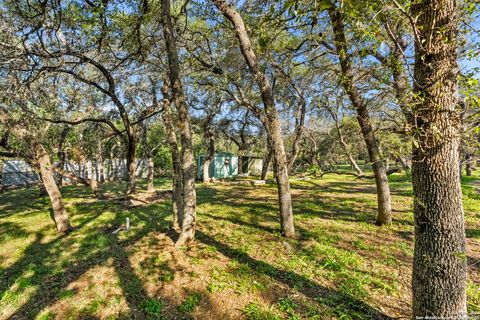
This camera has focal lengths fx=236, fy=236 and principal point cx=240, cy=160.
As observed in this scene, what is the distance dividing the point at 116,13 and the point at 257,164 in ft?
70.4

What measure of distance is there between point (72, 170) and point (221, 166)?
40.5 ft

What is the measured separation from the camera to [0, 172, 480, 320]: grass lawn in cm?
292

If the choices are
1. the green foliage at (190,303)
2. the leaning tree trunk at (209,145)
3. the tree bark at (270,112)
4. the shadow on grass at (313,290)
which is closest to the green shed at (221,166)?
the leaning tree trunk at (209,145)

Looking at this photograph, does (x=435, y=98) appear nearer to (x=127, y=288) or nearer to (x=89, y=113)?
(x=127, y=288)

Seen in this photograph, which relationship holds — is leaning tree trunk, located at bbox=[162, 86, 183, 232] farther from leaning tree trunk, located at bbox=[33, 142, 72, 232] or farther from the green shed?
the green shed

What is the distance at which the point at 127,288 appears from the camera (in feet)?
11.0

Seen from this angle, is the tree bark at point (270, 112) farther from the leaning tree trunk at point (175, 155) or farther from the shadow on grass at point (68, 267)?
the shadow on grass at point (68, 267)

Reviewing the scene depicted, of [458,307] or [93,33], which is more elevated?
[93,33]

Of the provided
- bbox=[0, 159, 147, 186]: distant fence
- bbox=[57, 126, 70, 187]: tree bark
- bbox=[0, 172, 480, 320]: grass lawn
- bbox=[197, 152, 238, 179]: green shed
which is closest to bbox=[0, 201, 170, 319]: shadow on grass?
bbox=[0, 172, 480, 320]: grass lawn

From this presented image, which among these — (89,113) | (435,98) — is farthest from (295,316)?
(89,113)

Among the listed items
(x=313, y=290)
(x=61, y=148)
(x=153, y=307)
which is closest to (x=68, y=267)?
(x=153, y=307)

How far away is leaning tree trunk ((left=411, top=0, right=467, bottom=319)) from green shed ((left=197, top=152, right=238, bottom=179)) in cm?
1725

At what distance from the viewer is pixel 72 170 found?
19641mm

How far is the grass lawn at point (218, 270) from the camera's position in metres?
2.92
